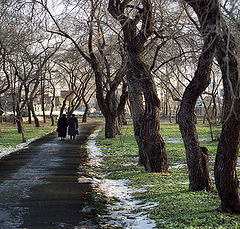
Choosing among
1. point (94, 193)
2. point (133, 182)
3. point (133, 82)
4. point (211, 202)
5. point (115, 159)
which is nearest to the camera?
point (211, 202)

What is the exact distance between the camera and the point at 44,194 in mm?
8875

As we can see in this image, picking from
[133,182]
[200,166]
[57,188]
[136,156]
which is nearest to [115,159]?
[136,156]

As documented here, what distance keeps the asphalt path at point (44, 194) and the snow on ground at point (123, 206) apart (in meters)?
0.39

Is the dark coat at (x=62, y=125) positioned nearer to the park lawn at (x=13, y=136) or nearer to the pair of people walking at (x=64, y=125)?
the pair of people walking at (x=64, y=125)

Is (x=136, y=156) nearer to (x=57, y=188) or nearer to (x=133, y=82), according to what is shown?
(x=133, y=82)

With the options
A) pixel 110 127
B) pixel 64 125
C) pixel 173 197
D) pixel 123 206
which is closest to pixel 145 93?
pixel 173 197

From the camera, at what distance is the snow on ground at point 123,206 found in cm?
679

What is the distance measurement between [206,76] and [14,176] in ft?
20.7

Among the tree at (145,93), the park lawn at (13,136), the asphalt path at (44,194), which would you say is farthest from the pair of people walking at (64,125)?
the tree at (145,93)

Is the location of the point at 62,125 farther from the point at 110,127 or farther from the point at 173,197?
the point at 173,197

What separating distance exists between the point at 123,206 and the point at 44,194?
72.8 inches

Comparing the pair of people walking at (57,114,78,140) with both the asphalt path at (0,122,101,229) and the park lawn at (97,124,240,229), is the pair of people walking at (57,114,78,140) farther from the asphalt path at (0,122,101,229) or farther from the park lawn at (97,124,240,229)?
the park lawn at (97,124,240,229)

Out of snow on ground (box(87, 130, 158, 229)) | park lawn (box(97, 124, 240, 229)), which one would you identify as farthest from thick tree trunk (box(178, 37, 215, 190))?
snow on ground (box(87, 130, 158, 229))

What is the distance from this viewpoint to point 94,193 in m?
9.16
